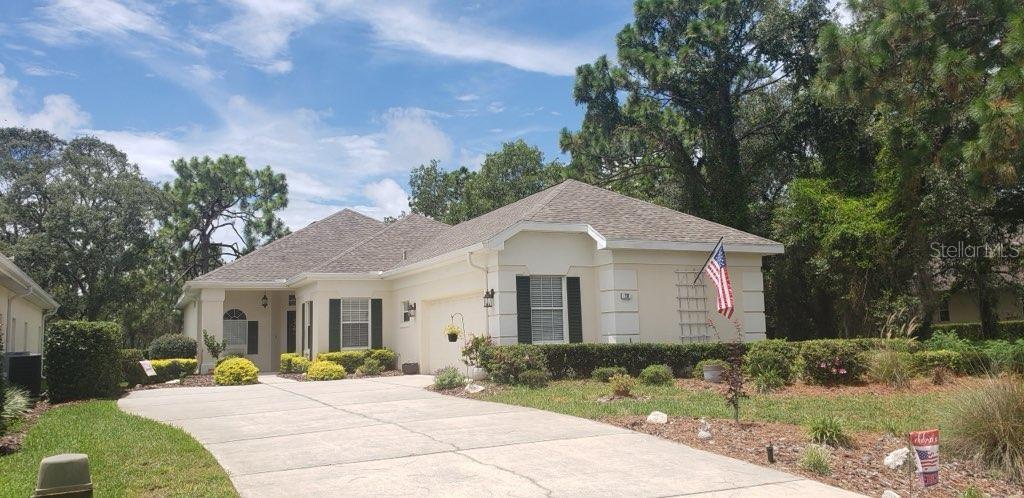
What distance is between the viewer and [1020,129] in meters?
13.6

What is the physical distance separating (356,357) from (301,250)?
7.49 metres

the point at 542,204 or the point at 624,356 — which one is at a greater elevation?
the point at 542,204

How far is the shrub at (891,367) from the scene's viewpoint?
13789 mm

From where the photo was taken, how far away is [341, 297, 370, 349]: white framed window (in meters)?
23.1

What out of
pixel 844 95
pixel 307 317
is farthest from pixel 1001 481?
pixel 307 317

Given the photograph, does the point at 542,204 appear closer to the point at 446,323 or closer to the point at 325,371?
the point at 446,323

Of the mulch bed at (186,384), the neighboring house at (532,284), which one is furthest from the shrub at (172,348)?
the mulch bed at (186,384)

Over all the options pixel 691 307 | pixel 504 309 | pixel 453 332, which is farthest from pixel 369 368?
pixel 691 307

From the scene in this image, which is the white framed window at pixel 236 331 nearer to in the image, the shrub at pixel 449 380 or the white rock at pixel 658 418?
the shrub at pixel 449 380

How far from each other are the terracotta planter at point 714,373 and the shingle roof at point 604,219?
3695 mm

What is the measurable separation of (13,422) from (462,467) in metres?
7.81

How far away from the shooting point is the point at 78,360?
15875mm

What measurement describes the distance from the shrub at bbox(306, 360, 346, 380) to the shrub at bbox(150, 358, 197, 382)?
483 cm

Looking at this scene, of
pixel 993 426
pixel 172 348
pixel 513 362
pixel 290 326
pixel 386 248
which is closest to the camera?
pixel 993 426
